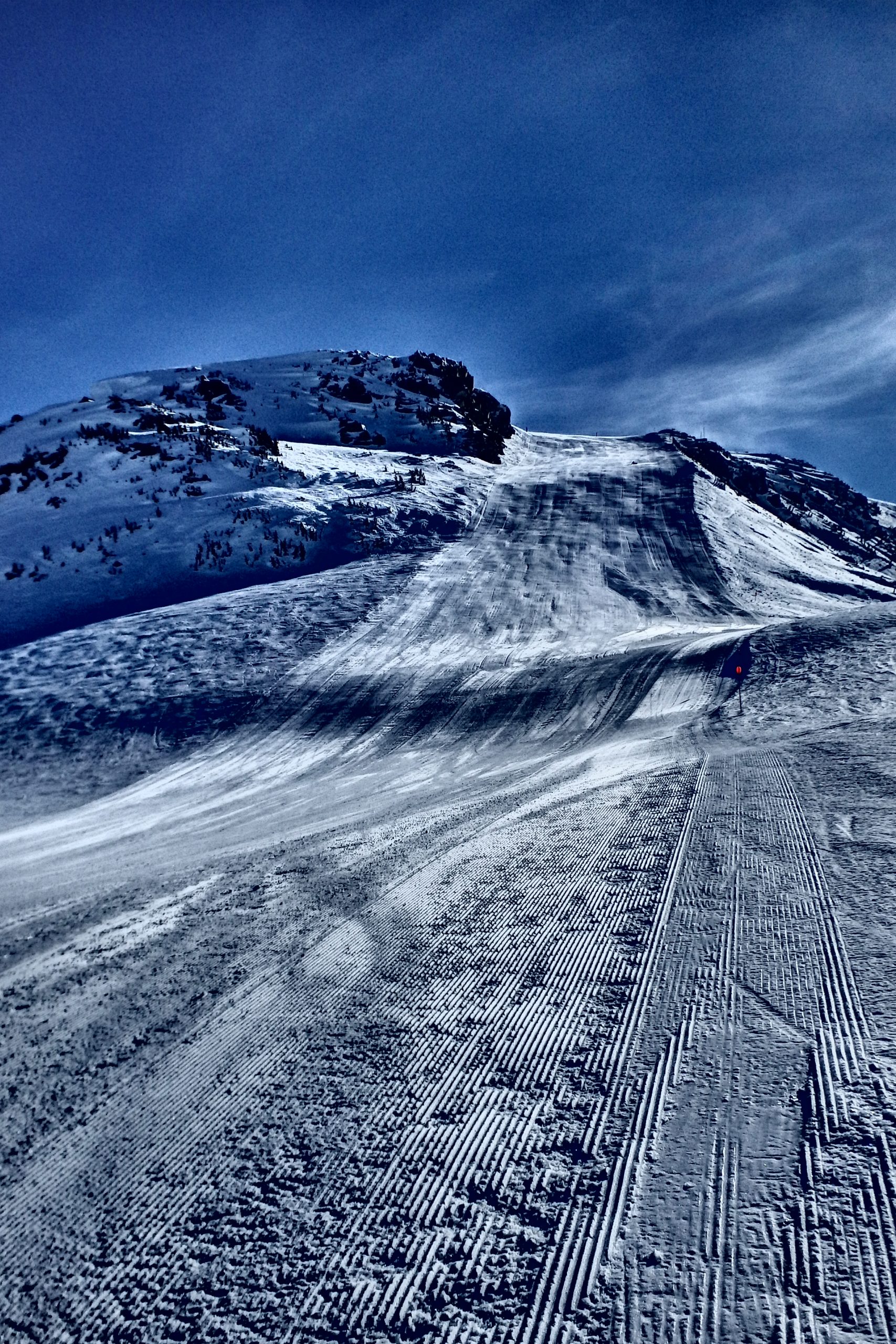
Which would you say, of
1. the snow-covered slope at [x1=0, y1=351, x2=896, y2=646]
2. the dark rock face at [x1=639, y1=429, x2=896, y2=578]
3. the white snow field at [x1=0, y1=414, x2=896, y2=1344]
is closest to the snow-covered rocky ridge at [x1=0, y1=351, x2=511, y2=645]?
the snow-covered slope at [x1=0, y1=351, x2=896, y2=646]

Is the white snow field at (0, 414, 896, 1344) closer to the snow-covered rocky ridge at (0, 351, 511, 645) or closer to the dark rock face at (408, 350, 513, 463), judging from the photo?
the snow-covered rocky ridge at (0, 351, 511, 645)

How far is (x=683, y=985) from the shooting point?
530 cm

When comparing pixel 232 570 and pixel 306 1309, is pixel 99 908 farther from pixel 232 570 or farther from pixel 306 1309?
pixel 232 570

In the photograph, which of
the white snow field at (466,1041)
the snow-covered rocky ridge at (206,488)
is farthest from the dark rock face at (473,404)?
the white snow field at (466,1041)

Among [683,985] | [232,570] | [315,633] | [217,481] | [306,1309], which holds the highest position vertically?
[217,481]

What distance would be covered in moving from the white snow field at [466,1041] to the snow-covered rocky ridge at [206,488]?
43.3 ft

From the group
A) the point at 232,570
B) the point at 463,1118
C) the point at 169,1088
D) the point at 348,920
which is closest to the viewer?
the point at 463,1118

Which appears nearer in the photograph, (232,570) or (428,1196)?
(428,1196)

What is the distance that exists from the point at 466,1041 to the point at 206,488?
31369 mm

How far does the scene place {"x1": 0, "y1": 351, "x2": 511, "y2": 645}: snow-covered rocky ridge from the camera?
26578 mm

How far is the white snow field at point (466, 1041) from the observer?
333cm

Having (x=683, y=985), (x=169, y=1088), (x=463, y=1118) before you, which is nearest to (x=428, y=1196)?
(x=463, y=1118)

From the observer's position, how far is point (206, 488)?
32.3m

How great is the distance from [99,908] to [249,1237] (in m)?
5.19
